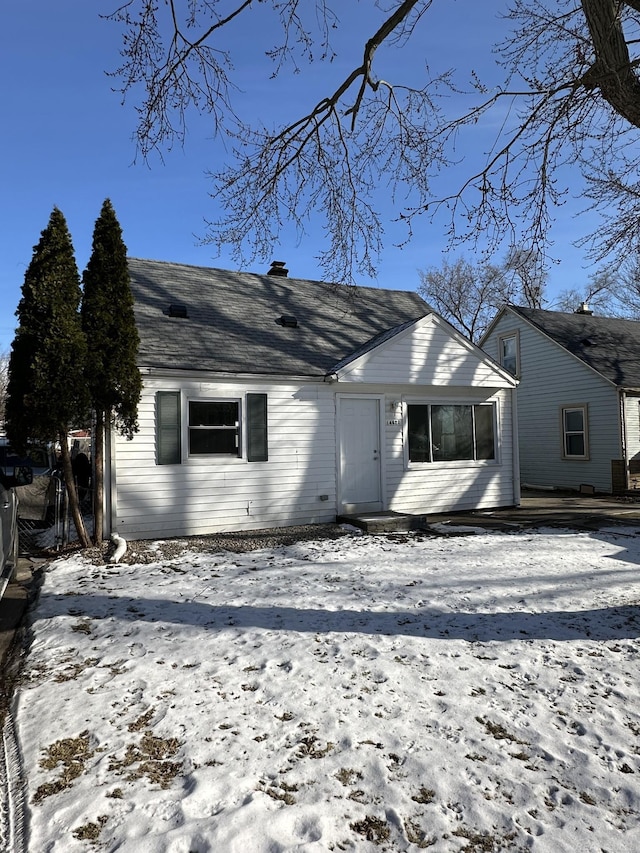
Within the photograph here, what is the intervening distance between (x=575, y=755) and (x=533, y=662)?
47.2 inches

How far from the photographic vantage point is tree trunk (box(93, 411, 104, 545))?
8520 millimetres

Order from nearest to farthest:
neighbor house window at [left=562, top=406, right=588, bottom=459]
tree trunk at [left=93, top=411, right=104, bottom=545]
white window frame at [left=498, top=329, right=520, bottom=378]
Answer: tree trunk at [left=93, top=411, right=104, bottom=545] < neighbor house window at [left=562, top=406, right=588, bottom=459] < white window frame at [left=498, top=329, right=520, bottom=378]

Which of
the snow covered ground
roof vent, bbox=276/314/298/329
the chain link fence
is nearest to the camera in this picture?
the snow covered ground

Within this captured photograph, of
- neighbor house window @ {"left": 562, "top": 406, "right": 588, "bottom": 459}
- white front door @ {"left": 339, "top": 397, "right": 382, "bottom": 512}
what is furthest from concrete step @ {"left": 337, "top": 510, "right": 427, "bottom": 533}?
neighbor house window @ {"left": 562, "top": 406, "right": 588, "bottom": 459}

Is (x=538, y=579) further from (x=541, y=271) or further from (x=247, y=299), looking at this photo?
(x=247, y=299)

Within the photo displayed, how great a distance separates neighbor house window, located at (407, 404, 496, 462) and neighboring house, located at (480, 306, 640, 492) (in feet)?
18.0

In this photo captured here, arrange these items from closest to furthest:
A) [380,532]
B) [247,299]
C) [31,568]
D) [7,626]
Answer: [7,626] → [31,568] → [380,532] → [247,299]

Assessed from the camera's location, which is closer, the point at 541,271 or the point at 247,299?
the point at 541,271

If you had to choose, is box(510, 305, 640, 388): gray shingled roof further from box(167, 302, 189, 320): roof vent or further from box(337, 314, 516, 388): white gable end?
box(167, 302, 189, 320): roof vent

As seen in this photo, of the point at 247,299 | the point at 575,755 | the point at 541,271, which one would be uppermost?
the point at 247,299

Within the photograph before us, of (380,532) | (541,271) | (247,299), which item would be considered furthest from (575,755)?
(247,299)

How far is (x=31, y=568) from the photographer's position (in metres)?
7.45

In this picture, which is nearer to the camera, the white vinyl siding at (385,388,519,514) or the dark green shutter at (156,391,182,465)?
the dark green shutter at (156,391,182,465)

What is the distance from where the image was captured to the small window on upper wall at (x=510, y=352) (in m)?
19.3
